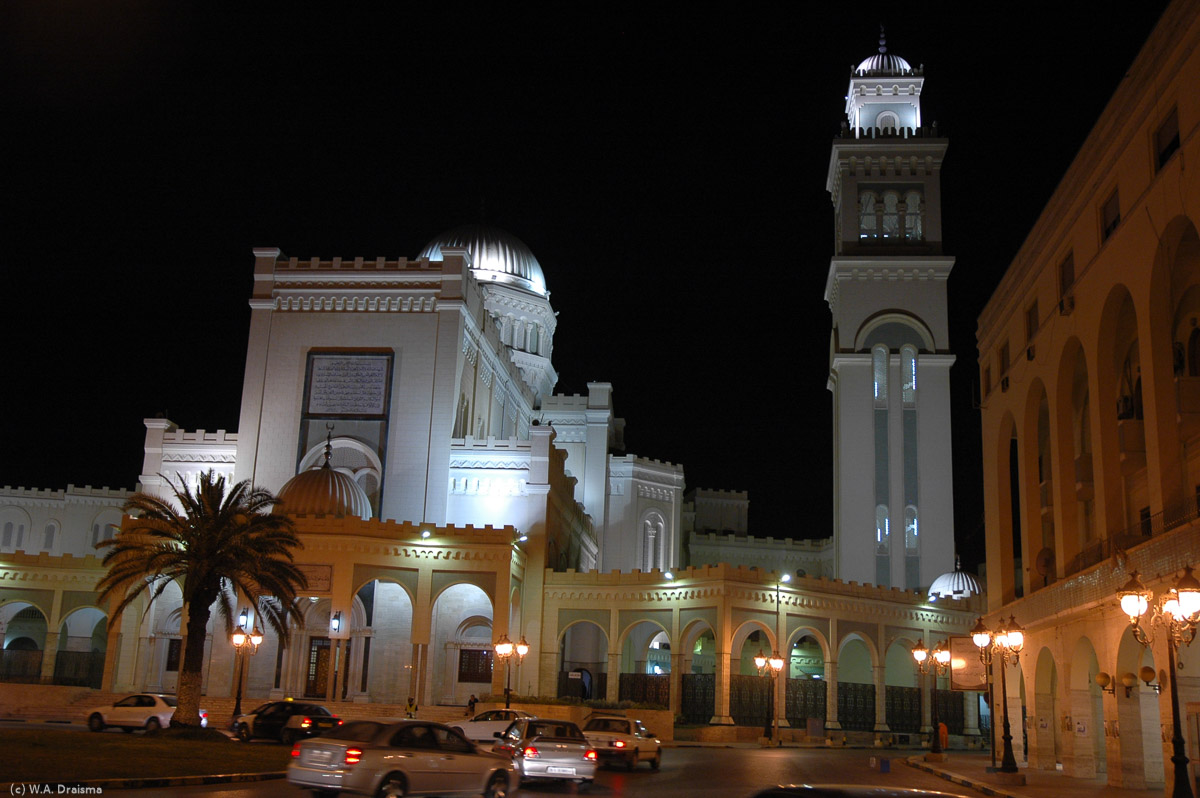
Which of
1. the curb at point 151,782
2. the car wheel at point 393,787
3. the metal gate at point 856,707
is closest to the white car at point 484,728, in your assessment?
the curb at point 151,782

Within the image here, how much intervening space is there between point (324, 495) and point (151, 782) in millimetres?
25877

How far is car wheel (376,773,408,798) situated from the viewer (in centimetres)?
1606

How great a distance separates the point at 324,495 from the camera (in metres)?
44.1

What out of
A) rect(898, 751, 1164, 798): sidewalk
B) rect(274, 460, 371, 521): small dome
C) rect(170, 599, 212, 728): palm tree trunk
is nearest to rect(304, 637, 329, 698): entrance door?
rect(274, 460, 371, 521): small dome

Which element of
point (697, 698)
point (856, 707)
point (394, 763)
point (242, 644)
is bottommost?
point (394, 763)

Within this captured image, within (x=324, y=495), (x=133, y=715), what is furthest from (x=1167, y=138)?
(x=324, y=495)

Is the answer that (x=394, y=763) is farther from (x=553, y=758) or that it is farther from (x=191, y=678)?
(x=191, y=678)

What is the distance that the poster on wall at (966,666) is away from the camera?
33125 mm

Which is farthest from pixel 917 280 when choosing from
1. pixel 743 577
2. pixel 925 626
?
pixel 743 577

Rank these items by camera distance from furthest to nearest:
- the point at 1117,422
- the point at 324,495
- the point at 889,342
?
the point at 889,342
the point at 324,495
the point at 1117,422

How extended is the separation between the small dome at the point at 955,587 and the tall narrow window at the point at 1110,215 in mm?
31243

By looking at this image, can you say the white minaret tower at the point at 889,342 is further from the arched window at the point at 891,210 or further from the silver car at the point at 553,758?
the silver car at the point at 553,758

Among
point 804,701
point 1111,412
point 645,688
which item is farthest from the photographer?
point 804,701

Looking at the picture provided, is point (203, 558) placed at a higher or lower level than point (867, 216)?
lower
